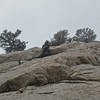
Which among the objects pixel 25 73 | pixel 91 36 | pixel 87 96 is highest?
pixel 91 36

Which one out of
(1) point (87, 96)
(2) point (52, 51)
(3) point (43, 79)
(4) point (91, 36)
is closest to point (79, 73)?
(3) point (43, 79)

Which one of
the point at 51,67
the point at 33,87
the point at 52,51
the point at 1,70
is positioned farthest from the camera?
the point at 52,51

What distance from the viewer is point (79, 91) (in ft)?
45.8

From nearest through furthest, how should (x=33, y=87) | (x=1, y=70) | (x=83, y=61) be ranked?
(x=33, y=87), (x=83, y=61), (x=1, y=70)

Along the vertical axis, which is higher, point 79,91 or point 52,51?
point 52,51

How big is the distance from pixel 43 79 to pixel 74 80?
1.65m

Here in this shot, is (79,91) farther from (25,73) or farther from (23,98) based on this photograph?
(25,73)

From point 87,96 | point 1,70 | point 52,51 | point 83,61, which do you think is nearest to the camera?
→ point 87,96

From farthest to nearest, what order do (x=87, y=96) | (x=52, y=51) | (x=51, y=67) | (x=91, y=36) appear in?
(x=91, y=36) < (x=52, y=51) < (x=51, y=67) < (x=87, y=96)

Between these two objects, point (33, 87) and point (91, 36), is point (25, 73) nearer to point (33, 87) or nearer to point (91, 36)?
point (33, 87)

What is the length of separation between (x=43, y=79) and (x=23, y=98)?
2510mm

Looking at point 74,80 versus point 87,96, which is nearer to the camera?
point 87,96

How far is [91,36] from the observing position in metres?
59.9

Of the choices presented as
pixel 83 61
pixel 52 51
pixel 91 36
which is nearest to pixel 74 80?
pixel 83 61
